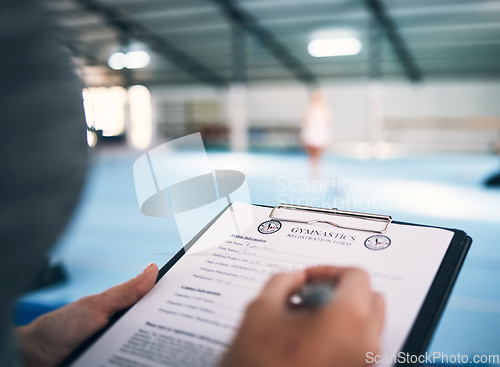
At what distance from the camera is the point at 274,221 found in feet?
1.67

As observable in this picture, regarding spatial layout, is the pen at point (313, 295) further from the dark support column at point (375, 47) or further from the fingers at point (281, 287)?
the dark support column at point (375, 47)

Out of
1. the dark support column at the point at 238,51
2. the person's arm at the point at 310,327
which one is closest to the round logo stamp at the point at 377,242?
the person's arm at the point at 310,327

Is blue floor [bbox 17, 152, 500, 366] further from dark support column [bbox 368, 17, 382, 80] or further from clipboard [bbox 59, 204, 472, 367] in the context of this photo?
dark support column [bbox 368, 17, 382, 80]

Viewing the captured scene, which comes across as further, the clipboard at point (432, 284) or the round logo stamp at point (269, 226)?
the round logo stamp at point (269, 226)

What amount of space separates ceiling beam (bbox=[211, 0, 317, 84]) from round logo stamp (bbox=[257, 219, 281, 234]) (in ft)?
24.6

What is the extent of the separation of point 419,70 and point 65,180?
1179 cm

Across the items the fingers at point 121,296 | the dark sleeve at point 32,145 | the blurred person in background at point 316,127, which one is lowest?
the fingers at point 121,296

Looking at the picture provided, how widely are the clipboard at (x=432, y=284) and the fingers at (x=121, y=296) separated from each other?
0.5 inches

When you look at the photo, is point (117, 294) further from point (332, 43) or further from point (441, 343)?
point (332, 43)

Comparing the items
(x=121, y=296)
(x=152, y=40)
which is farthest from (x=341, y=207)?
(x=152, y=40)

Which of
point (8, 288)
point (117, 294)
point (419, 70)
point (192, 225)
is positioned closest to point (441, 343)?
point (192, 225)

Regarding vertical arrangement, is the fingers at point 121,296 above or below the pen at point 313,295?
below

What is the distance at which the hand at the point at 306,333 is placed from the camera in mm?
254

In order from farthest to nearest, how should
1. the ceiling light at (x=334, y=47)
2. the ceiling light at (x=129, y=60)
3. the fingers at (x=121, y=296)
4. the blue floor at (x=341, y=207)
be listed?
the ceiling light at (x=129, y=60)
the ceiling light at (x=334, y=47)
the blue floor at (x=341, y=207)
the fingers at (x=121, y=296)
